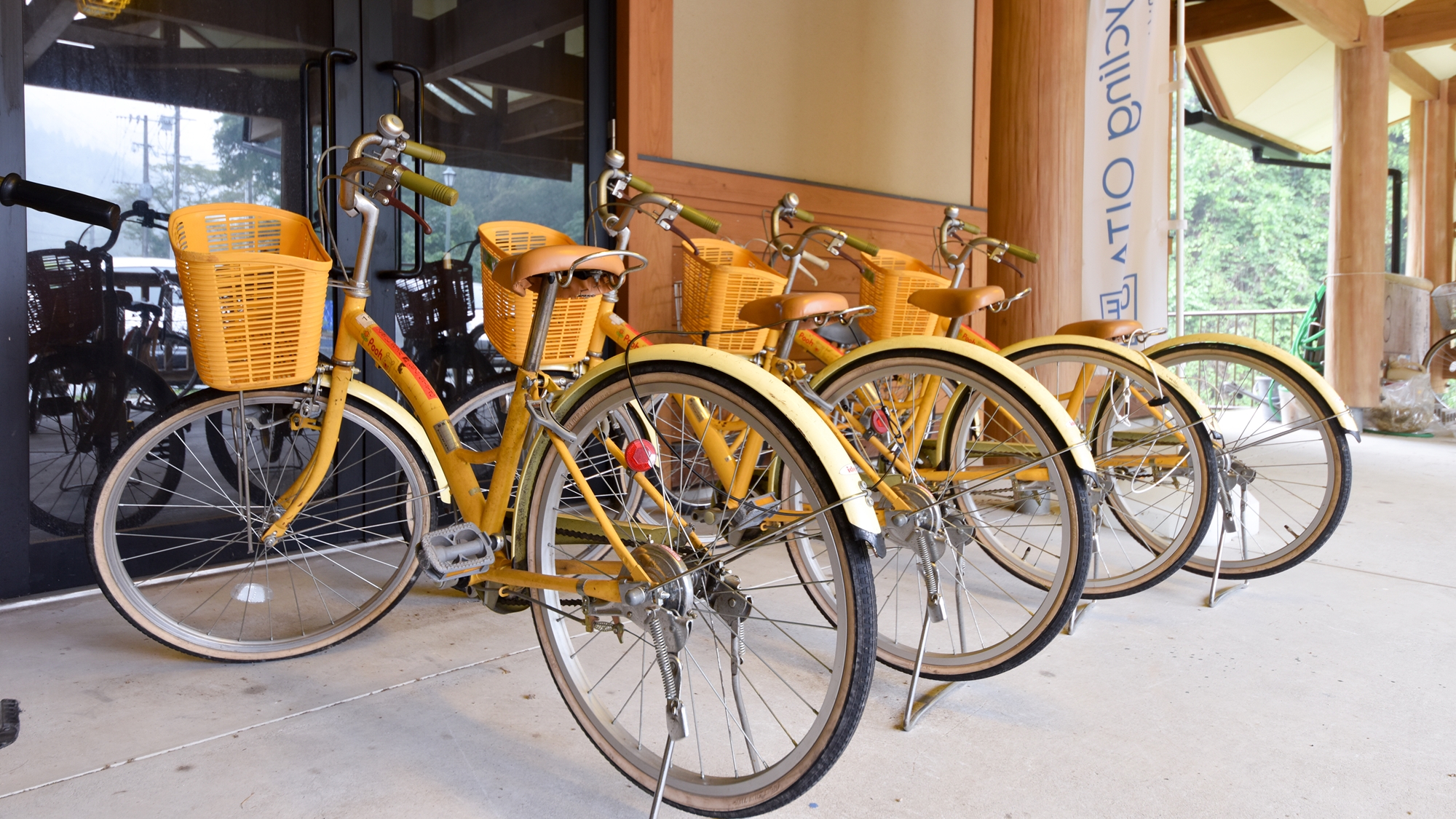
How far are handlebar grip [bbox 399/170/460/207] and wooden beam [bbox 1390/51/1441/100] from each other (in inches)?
337

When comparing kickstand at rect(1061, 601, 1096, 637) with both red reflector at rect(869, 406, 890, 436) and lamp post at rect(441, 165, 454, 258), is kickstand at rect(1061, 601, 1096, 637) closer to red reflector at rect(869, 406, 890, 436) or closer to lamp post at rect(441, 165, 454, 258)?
red reflector at rect(869, 406, 890, 436)

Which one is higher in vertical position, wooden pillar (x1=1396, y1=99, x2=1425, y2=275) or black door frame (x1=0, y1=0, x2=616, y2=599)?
wooden pillar (x1=1396, y1=99, x2=1425, y2=275)

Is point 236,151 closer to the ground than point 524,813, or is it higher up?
higher up

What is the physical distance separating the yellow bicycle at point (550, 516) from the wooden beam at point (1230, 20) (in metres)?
6.01

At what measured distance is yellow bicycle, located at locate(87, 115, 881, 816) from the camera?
1.31 m

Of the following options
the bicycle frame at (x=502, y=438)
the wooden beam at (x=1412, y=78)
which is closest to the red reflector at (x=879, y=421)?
the bicycle frame at (x=502, y=438)

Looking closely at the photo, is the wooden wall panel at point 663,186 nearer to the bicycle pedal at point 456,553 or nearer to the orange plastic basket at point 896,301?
the orange plastic basket at point 896,301

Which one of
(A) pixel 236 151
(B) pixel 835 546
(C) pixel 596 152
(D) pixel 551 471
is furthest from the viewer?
(C) pixel 596 152

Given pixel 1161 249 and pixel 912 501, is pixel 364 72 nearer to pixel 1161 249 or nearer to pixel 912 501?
pixel 912 501

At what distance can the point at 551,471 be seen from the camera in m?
1.50

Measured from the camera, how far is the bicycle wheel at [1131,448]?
2297mm

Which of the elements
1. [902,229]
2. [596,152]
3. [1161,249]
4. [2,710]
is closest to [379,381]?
[596,152]

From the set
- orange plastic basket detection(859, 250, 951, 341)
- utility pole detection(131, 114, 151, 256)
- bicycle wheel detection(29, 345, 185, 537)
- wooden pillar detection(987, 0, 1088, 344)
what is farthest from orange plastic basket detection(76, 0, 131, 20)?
wooden pillar detection(987, 0, 1088, 344)

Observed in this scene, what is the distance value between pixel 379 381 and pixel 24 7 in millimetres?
1228
